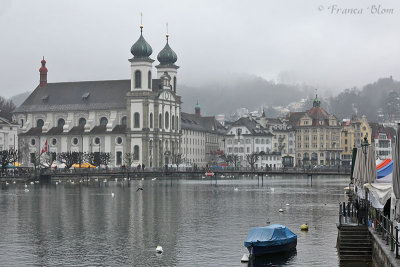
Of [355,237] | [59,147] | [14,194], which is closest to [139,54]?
[59,147]

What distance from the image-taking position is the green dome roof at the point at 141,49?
17675 cm

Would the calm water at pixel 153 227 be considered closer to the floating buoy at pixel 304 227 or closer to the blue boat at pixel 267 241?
the blue boat at pixel 267 241

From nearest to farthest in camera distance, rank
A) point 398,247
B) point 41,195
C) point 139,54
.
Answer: point 398,247 < point 41,195 < point 139,54

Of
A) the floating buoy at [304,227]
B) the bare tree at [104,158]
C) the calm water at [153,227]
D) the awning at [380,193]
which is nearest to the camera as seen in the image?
the awning at [380,193]

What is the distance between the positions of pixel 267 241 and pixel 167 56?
15226cm

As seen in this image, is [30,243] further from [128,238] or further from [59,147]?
[59,147]

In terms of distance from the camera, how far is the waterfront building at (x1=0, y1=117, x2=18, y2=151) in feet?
524

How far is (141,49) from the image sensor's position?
580ft

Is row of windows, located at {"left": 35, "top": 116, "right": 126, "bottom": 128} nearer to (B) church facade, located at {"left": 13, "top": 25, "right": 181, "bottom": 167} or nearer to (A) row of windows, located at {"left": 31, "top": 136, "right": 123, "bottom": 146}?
(B) church facade, located at {"left": 13, "top": 25, "right": 181, "bottom": 167}

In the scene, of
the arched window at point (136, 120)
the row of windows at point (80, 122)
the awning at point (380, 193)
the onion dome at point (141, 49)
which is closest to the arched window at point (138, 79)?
the onion dome at point (141, 49)

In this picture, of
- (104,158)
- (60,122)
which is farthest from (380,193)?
(60,122)

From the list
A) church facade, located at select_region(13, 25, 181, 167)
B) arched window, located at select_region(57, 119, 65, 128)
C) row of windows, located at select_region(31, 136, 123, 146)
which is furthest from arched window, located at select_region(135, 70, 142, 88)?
arched window, located at select_region(57, 119, 65, 128)

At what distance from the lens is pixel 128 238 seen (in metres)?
51.6

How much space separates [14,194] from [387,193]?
7150cm
